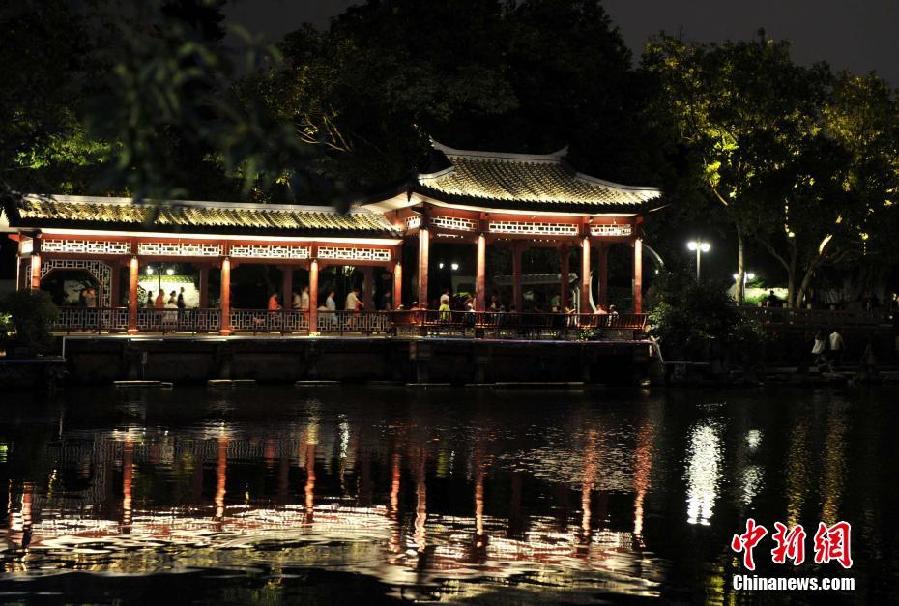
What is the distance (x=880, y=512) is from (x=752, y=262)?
54.0 meters

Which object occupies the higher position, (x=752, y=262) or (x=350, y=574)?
(x=752, y=262)

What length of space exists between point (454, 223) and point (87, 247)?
11492mm

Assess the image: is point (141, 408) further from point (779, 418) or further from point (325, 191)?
point (325, 191)

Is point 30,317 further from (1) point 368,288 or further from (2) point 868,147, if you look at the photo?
(2) point 868,147

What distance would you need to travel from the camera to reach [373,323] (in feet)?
118

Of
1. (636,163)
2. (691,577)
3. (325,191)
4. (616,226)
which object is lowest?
(691,577)

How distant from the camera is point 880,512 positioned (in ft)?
40.4

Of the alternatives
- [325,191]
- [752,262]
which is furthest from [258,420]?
[752,262]

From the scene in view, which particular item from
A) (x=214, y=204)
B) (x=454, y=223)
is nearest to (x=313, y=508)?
(x=214, y=204)

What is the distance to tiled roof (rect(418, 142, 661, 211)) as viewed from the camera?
119 feet

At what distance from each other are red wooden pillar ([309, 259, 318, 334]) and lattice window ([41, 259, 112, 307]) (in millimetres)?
6684

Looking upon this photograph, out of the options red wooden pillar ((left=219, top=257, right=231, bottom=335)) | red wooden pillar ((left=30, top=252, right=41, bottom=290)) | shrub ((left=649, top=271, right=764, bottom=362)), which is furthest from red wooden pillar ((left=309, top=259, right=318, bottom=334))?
shrub ((left=649, top=271, right=764, bottom=362))

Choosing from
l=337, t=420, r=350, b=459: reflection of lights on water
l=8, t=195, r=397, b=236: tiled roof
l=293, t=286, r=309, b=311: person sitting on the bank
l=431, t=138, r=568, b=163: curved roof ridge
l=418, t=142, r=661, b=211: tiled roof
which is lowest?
l=337, t=420, r=350, b=459: reflection of lights on water

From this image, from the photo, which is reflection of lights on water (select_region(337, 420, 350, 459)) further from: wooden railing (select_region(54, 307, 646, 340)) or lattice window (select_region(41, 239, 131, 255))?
lattice window (select_region(41, 239, 131, 255))
